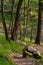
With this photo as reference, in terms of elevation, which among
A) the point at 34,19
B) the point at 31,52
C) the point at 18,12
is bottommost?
the point at 34,19

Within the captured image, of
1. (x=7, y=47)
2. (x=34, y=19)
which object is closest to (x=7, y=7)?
(x=34, y=19)

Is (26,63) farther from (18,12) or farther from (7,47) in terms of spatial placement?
(18,12)

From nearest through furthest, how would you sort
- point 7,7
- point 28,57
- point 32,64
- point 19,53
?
point 32,64, point 28,57, point 19,53, point 7,7

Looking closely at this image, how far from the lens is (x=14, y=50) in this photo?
18531 millimetres

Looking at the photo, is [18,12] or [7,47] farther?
[18,12]

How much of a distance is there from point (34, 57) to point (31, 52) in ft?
1.30

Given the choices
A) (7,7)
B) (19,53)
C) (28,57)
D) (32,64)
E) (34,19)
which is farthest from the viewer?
(34,19)

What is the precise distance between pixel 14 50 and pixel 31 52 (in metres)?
2.21

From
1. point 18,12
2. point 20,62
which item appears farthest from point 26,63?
point 18,12

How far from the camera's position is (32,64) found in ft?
46.6

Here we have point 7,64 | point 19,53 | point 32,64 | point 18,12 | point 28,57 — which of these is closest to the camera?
point 7,64

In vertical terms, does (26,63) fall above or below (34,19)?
above

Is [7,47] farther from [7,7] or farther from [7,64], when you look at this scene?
[7,7]

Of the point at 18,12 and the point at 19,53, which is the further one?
the point at 18,12
